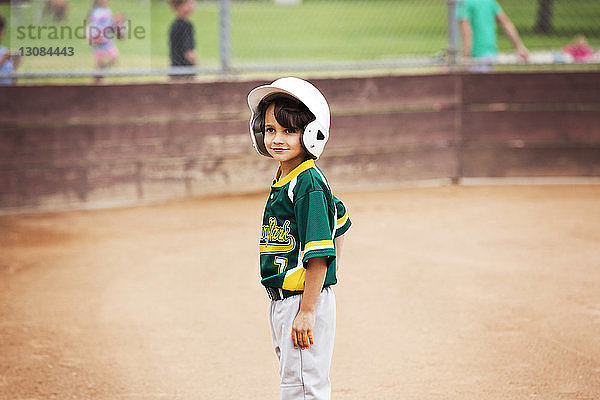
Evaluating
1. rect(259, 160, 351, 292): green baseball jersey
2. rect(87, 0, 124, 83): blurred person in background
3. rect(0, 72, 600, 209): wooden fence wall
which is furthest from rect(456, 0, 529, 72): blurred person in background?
rect(259, 160, 351, 292): green baseball jersey

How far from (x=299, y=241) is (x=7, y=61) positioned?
669cm

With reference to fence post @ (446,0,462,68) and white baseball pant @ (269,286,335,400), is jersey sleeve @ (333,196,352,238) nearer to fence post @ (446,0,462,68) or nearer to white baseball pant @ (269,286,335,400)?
white baseball pant @ (269,286,335,400)

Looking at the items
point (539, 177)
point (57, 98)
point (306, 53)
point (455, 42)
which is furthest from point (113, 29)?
point (306, 53)

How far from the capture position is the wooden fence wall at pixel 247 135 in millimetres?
8250

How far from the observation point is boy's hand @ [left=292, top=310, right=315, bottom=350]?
2873 mm

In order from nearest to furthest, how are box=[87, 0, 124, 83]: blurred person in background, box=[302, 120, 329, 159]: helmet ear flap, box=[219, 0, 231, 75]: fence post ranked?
box=[302, 120, 329, 159]: helmet ear flap, box=[219, 0, 231, 75]: fence post, box=[87, 0, 124, 83]: blurred person in background

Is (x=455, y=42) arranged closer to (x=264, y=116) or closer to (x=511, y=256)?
(x=511, y=256)

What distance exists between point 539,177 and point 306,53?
851 centimetres

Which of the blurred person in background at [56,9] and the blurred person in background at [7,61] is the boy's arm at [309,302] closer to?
the blurred person in background at [7,61]

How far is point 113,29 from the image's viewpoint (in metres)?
10.4

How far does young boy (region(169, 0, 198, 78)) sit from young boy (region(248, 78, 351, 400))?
256 inches

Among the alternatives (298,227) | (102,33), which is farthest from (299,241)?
(102,33)

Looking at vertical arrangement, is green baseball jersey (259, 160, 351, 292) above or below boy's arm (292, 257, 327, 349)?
above

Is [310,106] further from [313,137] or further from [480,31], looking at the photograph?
[480,31]
